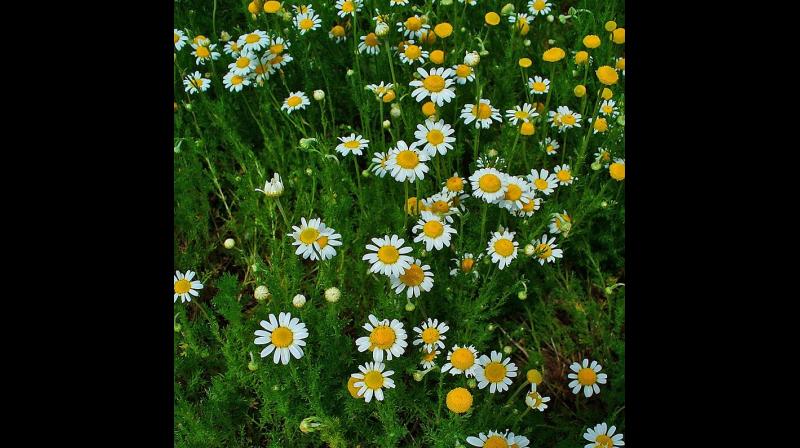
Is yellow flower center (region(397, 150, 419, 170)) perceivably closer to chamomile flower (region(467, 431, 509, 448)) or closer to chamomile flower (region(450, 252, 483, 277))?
chamomile flower (region(450, 252, 483, 277))

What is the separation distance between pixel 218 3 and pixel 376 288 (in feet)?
8.50

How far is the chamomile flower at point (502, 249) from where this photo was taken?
2.31 meters

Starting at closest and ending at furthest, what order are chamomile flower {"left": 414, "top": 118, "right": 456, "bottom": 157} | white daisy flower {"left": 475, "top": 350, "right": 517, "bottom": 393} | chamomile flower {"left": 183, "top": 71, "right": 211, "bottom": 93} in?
white daisy flower {"left": 475, "top": 350, "right": 517, "bottom": 393}, chamomile flower {"left": 414, "top": 118, "right": 456, "bottom": 157}, chamomile flower {"left": 183, "top": 71, "right": 211, "bottom": 93}

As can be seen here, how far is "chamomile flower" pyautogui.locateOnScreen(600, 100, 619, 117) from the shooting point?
2886 mm

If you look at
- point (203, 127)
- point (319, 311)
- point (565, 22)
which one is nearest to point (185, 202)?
point (203, 127)

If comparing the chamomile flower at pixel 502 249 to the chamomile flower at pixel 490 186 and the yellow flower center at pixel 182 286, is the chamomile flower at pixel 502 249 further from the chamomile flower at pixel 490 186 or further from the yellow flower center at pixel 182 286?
the yellow flower center at pixel 182 286

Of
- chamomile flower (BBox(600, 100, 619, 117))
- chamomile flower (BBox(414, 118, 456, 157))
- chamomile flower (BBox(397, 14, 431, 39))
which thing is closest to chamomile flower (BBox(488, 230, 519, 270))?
chamomile flower (BBox(414, 118, 456, 157))

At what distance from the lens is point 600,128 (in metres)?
2.77

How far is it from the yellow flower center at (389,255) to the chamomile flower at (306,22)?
1.73m

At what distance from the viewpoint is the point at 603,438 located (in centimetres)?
199

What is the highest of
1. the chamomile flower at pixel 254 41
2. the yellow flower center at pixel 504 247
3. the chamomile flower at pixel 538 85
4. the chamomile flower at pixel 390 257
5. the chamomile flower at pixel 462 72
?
the chamomile flower at pixel 254 41

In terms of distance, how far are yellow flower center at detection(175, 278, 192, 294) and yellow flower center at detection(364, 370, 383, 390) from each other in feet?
2.87

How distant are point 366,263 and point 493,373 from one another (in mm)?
728

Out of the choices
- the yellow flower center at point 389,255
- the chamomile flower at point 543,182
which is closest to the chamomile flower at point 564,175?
the chamomile flower at point 543,182
